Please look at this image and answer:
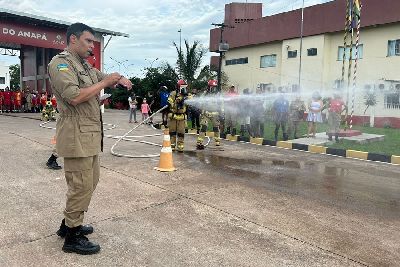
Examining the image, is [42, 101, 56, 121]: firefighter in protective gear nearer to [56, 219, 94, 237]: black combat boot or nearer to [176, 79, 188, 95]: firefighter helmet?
[176, 79, 188, 95]: firefighter helmet

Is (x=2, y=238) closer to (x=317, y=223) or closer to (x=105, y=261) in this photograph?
(x=105, y=261)

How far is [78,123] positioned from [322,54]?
19778mm

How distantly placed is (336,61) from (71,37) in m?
19.8

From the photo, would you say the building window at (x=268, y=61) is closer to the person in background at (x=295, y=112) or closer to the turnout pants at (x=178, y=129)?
the person in background at (x=295, y=112)

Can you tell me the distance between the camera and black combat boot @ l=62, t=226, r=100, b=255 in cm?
312

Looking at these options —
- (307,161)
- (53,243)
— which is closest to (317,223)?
(53,243)

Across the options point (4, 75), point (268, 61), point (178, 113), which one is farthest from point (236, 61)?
point (4, 75)

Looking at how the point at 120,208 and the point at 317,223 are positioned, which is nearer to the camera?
the point at 317,223

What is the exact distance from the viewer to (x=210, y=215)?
13.9 ft

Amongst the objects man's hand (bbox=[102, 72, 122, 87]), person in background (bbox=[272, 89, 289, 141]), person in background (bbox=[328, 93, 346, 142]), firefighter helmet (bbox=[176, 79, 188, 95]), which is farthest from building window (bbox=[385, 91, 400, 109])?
man's hand (bbox=[102, 72, 122, 87])

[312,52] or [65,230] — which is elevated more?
[312,52]

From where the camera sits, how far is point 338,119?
11727 millimetres

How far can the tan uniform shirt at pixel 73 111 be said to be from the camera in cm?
A: 293

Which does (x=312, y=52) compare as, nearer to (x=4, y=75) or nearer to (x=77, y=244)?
(x=77, y=244)
